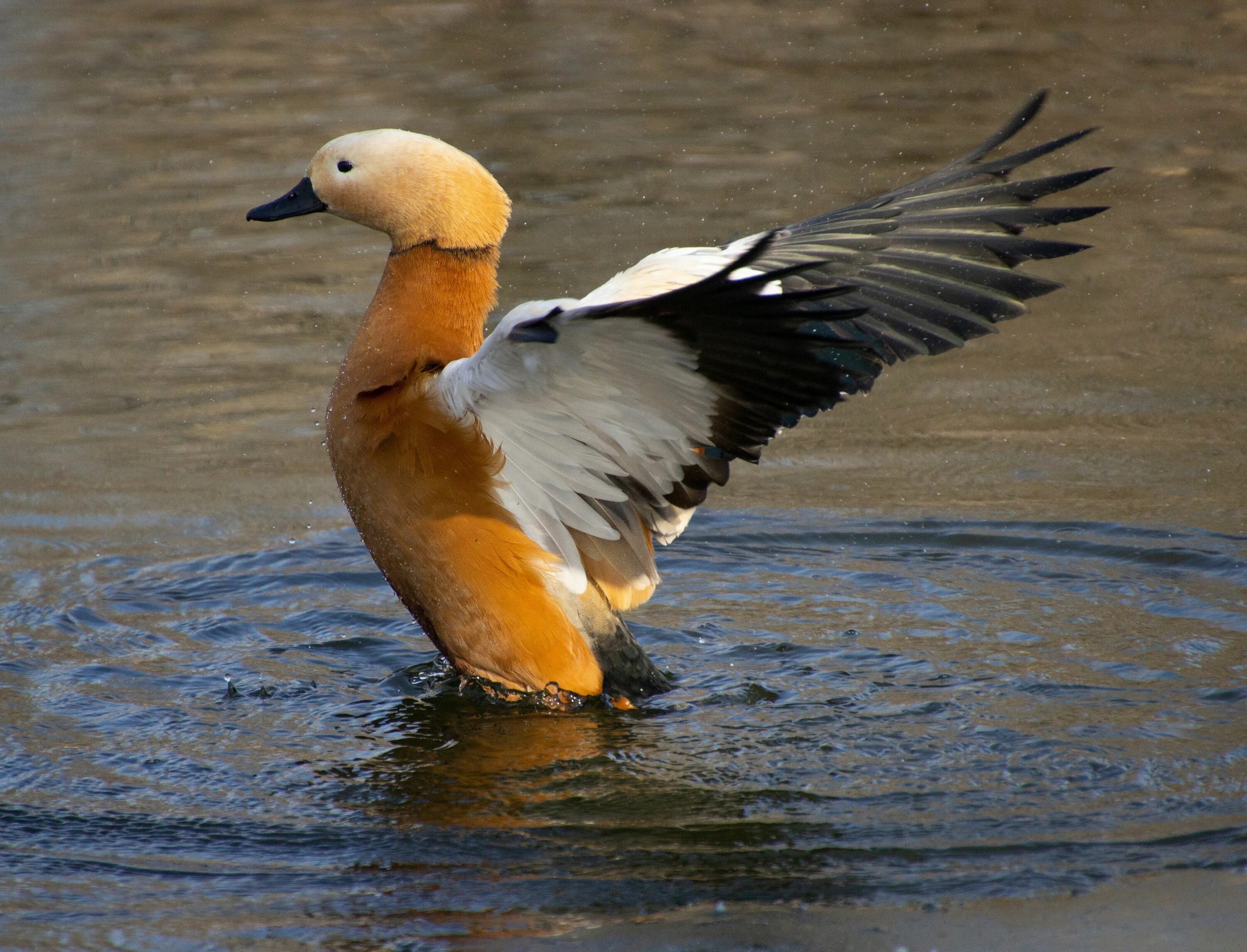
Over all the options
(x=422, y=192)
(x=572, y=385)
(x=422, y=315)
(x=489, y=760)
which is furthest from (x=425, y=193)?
(x=489, y=760)

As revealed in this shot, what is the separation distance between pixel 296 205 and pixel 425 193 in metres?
0.64

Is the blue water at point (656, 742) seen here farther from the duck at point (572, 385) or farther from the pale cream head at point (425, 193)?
the pale cream head at point (425, 193)

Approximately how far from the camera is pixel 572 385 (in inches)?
159

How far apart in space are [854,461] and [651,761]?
8.39ft

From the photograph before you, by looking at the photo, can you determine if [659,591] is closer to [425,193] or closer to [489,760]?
[489,760]

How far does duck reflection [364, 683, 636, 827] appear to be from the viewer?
4.30 meters

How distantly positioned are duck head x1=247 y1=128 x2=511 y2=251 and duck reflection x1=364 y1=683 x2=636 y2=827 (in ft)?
4.82

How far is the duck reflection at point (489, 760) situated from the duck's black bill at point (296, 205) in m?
1.64

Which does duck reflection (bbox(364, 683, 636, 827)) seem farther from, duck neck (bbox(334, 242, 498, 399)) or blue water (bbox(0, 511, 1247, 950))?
duck neck (bbox(334, 242, 498, 399))

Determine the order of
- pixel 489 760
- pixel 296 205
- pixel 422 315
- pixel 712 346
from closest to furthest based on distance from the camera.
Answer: pixel 712 346 < pixel 489 760 < pixel 422 315 < pixel 296 205

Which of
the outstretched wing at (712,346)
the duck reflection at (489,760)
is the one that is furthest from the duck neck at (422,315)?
the duck reflection at (489,760)

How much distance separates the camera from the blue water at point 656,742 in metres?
3.76

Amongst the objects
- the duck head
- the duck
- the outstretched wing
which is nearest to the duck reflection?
the duck

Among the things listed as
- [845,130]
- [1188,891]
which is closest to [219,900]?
[1188,891]
